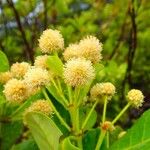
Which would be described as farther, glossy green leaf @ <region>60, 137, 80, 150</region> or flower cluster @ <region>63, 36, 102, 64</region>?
flower cluster @ <region>63, 36, 102, 64</region>

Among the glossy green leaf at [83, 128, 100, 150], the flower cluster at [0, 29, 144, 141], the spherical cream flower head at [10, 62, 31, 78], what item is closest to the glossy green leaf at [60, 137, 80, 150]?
the flower cluster at [0, 29, 144, 141]

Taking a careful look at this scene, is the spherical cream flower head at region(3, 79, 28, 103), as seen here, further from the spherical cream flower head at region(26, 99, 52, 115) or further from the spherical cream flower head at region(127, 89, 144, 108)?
the spherical cream flower head at region(127, 89, 144, 108)

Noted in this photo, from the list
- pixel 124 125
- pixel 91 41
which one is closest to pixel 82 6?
pixel 124 125

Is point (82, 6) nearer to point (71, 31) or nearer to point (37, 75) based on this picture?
point (71, 31)

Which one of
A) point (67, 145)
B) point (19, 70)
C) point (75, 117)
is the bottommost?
point (67, 145)

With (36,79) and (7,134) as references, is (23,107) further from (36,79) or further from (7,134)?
(36,79)

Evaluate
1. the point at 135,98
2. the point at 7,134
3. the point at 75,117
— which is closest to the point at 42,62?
the point at 75,117
